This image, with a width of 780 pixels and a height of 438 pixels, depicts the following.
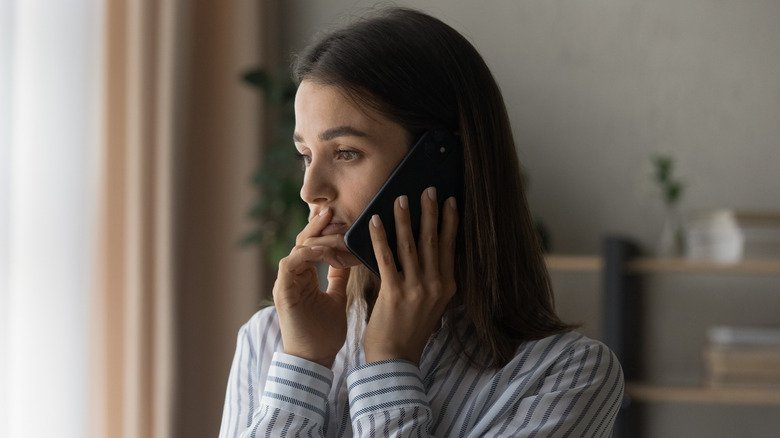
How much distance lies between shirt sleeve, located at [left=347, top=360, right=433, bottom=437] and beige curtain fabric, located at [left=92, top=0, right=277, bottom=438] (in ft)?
4.54

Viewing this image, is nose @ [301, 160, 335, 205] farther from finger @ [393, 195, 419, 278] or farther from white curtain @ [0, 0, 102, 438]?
white curtain @ [0, 0, 102, 438]

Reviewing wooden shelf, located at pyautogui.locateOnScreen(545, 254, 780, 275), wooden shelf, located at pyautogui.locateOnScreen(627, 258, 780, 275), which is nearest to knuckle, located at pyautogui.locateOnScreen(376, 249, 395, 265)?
wooden shelf, located at pyautogui.locateOnScreen(545, 254, 780, 275)

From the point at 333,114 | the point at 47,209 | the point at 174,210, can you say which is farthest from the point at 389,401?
the point at 174,210

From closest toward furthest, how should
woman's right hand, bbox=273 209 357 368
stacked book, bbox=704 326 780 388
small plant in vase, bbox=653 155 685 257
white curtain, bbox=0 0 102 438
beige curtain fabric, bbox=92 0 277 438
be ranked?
woman's right hand, bbox=273 209 357 368, white curtain, bbox=0 0 102 438, beige curtain fabric, bbox=92 0 277 438, stacked book, bbox=704 326 780 388, small plant in vase, bbox=653 155 685 257

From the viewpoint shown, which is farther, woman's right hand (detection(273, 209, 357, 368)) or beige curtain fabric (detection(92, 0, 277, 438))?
beige curtain fabric (detection(92, 0, 277, 438))

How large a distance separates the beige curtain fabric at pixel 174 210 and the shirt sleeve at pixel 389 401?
1385mm

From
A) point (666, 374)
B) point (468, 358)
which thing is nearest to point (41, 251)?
point (468, 358)

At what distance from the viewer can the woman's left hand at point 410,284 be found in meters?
0.98

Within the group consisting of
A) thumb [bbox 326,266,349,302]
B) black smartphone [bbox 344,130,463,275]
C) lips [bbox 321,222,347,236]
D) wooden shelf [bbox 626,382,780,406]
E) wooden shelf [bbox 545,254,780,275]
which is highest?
black smartphone [bbox 344,130,463,275]

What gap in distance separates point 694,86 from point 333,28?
6.21ft

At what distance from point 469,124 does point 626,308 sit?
5.71ft

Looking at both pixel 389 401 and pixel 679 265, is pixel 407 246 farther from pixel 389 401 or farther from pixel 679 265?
pixel 679 265

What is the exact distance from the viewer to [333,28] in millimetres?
1168

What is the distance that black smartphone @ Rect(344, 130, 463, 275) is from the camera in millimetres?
1001
